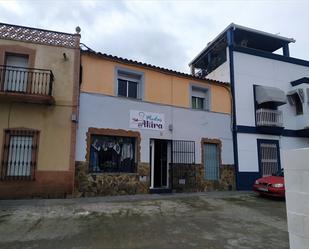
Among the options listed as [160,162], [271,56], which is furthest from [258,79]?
[160,162]

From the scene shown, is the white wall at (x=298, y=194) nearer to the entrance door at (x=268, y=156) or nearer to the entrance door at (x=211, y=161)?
the entrance door at (x=211, y=161)

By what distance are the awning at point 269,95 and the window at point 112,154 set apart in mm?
7853

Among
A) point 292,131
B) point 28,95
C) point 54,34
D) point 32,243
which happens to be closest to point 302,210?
point 32,243

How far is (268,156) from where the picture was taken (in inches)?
632

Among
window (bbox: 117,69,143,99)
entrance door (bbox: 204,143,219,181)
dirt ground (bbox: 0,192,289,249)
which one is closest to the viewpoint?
dirt ground (bbox: 0,192,289,249)

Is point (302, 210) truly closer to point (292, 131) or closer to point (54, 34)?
point (54, 34)

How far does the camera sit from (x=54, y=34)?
466 inches

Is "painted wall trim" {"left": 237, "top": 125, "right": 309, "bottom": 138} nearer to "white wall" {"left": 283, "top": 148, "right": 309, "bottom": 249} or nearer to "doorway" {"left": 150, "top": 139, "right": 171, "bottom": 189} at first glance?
"doorway" {"left": 150, "top": 139, "right": 171, "bottom": 189}

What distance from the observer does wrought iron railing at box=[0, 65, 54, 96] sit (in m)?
11.1

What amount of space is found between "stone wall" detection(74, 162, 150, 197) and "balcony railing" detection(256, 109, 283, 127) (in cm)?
721

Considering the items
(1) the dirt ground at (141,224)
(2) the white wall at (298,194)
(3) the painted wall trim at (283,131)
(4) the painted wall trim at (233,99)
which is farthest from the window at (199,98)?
(2) the white wall at (298,194)

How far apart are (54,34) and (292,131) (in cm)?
1406

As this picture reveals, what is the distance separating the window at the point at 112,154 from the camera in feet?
39.2

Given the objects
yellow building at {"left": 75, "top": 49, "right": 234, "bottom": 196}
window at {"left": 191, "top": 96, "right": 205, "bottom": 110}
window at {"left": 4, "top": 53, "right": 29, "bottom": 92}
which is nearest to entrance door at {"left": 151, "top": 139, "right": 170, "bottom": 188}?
yellow building at {"left": 75, "top": 49, "right": 234, "bottom": 196}
